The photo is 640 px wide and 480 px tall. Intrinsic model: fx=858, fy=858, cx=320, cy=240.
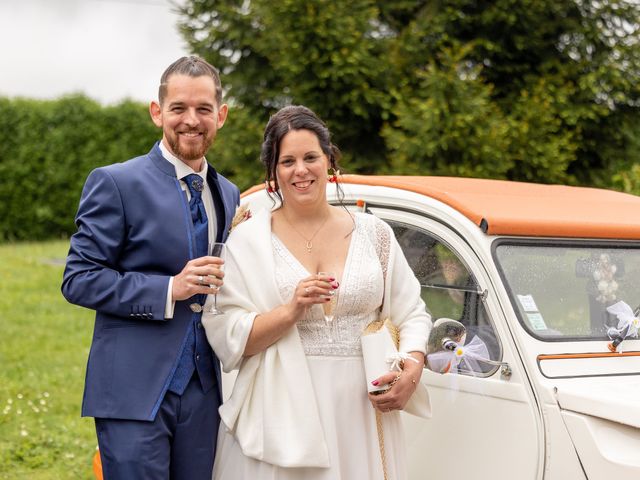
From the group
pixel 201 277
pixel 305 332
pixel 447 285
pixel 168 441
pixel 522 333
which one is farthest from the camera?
pixel 447 285

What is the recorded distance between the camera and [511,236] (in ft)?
11.0

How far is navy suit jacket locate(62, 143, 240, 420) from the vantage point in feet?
9.02

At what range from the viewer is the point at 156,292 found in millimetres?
2748

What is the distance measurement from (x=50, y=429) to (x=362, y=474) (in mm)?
4514

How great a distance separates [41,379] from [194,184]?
592 centimetres

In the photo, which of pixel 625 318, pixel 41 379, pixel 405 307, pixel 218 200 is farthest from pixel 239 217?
pixel 41 379

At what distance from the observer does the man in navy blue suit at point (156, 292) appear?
2748mm

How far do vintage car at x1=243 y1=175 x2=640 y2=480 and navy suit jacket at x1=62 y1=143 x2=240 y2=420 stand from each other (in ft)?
3.54

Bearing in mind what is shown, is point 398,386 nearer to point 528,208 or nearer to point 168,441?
point 168,441

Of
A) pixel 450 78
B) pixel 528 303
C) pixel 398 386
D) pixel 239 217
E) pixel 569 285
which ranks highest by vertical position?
pixel 450 78

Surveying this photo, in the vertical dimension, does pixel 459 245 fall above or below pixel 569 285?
above

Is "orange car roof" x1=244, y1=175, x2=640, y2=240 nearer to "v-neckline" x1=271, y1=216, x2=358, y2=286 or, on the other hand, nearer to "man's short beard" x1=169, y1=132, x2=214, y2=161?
"v-neckline" x1=271, y1=216, x2=358, y2=286

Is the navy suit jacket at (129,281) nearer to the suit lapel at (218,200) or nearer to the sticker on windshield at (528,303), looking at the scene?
the suit lapel at (218,200)

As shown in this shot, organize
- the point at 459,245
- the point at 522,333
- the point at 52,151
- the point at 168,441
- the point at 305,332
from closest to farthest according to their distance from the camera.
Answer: the point at 168,441 < the point at 305,332 < the point at 522,333 < the point at 459,245 < the point at 52,151
